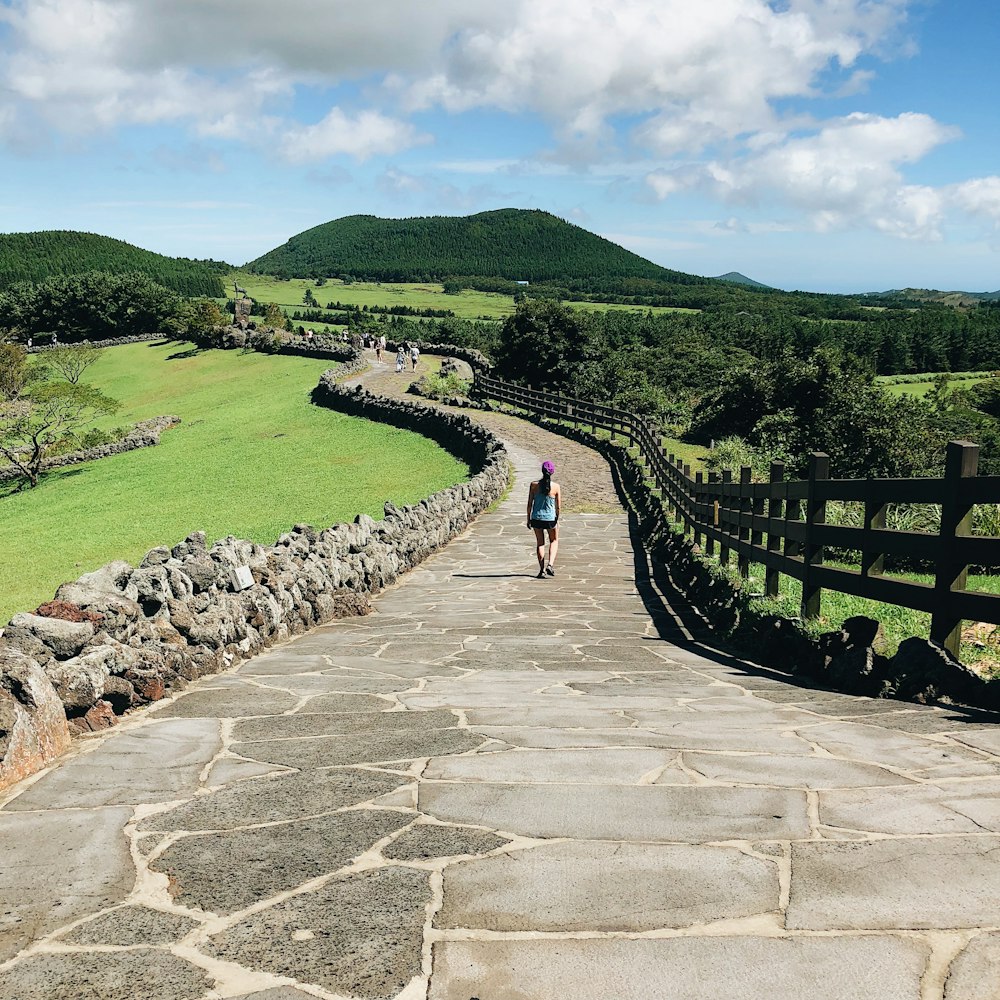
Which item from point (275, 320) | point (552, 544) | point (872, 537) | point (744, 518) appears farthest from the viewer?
point (275, 320)

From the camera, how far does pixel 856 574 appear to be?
6.39 meters

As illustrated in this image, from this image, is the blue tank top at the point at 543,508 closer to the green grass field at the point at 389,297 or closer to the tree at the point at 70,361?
the tree at the point at 70,361

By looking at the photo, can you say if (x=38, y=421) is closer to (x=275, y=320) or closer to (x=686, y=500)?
(x=686, y=500)

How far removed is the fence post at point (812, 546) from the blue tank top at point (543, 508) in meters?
5.75

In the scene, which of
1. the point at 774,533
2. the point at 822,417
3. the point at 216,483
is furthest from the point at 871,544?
the point at 822,417

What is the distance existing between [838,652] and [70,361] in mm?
52589

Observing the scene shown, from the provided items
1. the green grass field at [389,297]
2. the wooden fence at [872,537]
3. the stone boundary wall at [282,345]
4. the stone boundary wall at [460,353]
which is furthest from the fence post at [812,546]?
the green grass field at [389,297]

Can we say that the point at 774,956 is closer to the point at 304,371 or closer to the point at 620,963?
the point at 620,963

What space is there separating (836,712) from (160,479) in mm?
25486

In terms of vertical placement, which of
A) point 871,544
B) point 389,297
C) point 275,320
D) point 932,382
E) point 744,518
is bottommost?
point 744,518

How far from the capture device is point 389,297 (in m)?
140

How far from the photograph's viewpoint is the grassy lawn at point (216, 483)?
61.1ft

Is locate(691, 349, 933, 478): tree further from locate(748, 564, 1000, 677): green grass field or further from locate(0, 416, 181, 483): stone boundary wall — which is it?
locate(0, 416, 181, 483): stone boundary wall

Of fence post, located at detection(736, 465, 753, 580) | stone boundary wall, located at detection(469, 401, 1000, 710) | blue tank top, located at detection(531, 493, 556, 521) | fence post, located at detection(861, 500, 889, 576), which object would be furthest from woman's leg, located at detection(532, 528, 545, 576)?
fence post, located at detection(861, 500, 889, 576)
